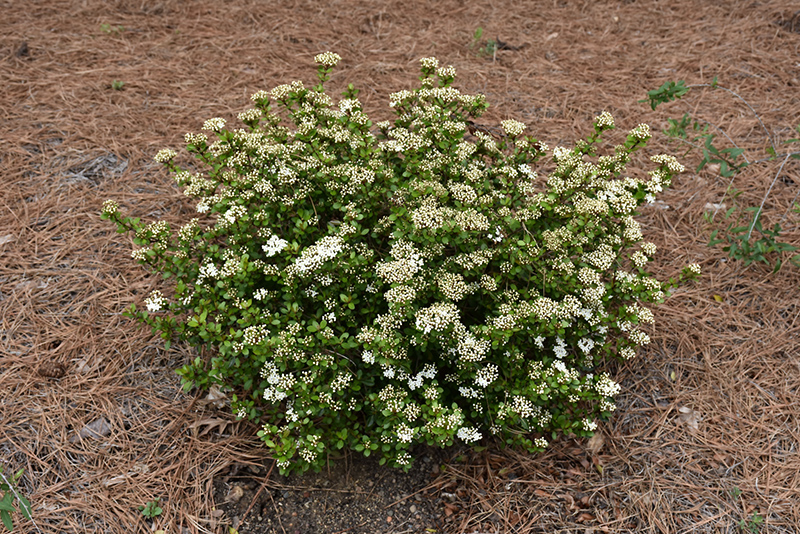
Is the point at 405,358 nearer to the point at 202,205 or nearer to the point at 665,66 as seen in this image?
the point at 202,205

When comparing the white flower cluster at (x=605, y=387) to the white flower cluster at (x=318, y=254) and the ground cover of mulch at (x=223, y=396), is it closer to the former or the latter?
the ground cover of mulch at (x=223, y=396)

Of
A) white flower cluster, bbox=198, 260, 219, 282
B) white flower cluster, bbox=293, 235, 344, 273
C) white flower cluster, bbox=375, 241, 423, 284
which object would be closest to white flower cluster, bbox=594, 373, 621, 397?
white flower cluster, bbox=375, 241, 423, 284

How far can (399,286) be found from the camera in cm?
233

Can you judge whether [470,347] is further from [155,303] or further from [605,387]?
[155,303]

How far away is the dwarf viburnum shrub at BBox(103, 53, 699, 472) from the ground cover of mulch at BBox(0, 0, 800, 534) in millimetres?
322

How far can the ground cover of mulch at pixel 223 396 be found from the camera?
8.89ft

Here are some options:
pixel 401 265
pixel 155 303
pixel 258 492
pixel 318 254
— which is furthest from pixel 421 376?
pixel 155 303

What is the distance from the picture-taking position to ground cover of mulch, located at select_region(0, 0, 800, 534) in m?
2.71

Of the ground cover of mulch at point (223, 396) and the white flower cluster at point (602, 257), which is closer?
the white flower cluster at point (602, 257)

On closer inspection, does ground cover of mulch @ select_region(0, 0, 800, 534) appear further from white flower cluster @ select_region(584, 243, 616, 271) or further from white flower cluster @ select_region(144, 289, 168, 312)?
white flower cluster @ select_region(584, 243, 616, 271)

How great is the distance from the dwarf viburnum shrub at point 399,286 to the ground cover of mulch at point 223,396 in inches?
12.7

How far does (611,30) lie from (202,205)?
5289 mm

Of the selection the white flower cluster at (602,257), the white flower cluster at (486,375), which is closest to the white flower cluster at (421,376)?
the white flower cluster at (486,375)

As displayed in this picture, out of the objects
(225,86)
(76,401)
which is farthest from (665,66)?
(76,401)
